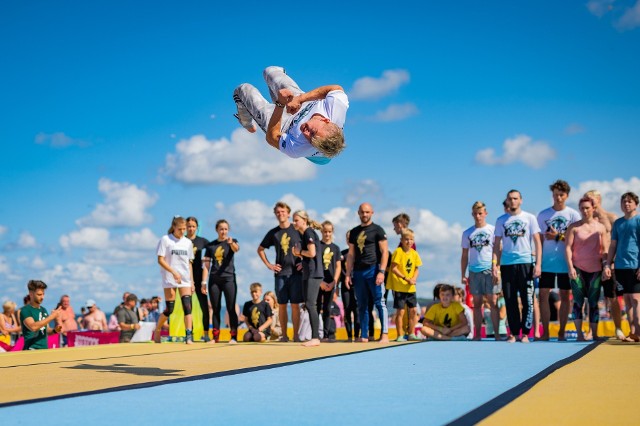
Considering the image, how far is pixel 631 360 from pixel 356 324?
5.65 metres

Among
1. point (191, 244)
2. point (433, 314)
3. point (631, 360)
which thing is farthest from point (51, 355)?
point (631, 360)

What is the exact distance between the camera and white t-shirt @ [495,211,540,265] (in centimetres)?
999

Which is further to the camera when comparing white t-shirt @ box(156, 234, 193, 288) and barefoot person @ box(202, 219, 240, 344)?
barefoot person @ box(202, 219, 240, 344)

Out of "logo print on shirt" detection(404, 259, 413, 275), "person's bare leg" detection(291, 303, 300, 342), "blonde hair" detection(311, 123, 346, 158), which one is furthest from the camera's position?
"person's bare leg" detection(291, 303, 300, 342)

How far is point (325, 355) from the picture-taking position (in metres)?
7.50

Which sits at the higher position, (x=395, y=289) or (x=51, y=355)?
(x=395, y=289)

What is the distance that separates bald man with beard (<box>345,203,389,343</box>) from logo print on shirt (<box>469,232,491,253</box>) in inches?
50.8

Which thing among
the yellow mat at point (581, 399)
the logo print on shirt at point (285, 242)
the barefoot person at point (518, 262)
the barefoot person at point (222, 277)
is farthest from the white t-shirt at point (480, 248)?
the yellow mat at point (581, 399)

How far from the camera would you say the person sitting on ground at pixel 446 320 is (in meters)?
11.3

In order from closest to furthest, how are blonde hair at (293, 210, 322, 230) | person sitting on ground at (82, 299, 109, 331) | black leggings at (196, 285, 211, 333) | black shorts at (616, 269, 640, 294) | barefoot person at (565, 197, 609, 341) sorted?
1. black shorts at (616, 269, 640, 294)
2. barefoot person at (565, 197, 609, 341)
3. blonde hair at (293, 210, 322, 230)
4. black leggings at (196, 285, 211, 333)
5. person sitting on ground at (82, 299, 109, 331)

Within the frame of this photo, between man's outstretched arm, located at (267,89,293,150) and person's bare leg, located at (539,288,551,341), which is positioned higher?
man's outstretched arm, located at (267,89,293,150)

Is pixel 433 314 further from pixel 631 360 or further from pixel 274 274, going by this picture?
pixel 631 360

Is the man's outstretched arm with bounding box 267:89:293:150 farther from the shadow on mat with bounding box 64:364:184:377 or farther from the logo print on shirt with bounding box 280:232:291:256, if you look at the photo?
the logo print on shirt with bounding box 280:232:291:256

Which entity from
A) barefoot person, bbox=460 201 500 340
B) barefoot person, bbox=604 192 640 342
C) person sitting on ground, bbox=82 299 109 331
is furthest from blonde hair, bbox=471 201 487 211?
person sitting on ground, bbox=82 299 109 331
